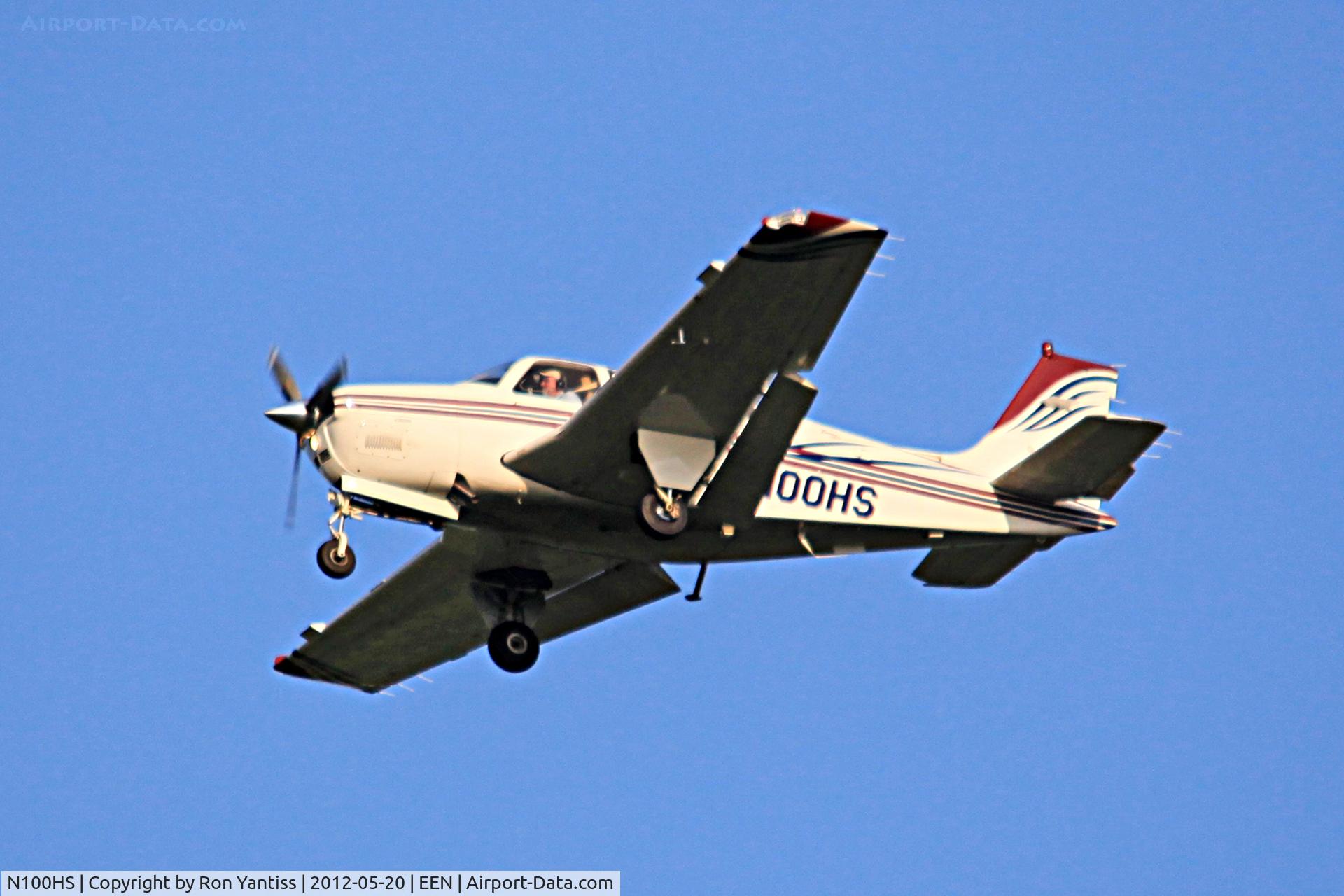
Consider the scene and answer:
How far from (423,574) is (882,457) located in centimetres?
600

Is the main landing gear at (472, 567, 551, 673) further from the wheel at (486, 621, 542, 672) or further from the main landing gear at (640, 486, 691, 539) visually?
the main landing gear at (640, 486, 691, 539)

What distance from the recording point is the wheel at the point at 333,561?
58.2ft

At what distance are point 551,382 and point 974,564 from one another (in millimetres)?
6098

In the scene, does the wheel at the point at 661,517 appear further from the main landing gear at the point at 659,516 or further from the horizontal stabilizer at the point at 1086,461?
the horizontal stabilizer at the point at 1086,461

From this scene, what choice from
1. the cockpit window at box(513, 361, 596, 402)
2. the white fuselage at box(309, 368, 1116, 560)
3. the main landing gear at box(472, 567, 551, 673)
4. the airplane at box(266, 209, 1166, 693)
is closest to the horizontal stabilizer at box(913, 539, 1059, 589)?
the airplane at box(266, 209, 1166, 693)

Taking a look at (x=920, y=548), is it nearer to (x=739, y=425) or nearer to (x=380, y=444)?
(x=739, y=425)

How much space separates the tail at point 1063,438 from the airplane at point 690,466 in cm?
3

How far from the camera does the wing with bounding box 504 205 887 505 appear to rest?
1598cm

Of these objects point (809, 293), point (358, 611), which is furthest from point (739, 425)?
point (358, 611)

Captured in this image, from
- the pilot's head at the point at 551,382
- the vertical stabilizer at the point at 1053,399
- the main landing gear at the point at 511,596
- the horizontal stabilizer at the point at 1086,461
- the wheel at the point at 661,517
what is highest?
the vertical stabilizer at the point at 1053,399

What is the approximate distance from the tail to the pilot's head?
507 cm

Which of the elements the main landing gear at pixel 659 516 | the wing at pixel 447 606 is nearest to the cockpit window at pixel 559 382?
the main landing gear at pixel 659 516

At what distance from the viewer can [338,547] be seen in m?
17.8

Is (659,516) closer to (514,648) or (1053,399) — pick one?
(514,648)
